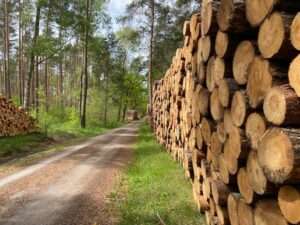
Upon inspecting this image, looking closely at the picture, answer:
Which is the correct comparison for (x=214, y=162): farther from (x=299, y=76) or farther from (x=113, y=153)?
(x=113, y=153)

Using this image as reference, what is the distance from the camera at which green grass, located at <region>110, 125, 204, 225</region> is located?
6.81 metres

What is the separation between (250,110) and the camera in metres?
4.28

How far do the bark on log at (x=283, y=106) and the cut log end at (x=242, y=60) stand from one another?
746 mm

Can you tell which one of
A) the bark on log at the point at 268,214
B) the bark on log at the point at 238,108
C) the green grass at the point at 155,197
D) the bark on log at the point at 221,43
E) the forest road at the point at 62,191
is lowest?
the forest road at the point at 62,191

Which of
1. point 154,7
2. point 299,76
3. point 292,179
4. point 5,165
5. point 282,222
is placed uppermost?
point 154,7

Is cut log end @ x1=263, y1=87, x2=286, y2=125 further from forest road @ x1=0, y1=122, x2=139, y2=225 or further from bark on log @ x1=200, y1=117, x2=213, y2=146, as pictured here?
forest road @ x1=0, y1=122, x2=139, y2=225

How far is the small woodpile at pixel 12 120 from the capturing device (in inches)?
753

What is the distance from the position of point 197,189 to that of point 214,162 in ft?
5.17

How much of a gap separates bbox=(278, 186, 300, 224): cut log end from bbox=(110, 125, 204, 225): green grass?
10.5 feet

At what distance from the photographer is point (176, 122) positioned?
41.1 ft

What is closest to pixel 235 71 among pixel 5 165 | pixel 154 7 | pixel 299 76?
pixel 299 76

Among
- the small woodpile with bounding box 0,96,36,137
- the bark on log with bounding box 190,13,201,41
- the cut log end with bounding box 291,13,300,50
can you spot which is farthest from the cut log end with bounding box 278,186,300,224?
the small woodpile with bounding box 0,96,36,137

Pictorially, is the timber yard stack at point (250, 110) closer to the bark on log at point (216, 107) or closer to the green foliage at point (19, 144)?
the bark on log at point (216, 107)

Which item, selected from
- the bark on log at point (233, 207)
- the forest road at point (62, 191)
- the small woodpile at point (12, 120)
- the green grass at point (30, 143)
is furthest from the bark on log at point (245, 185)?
the small woodpile at point (12, 120)
